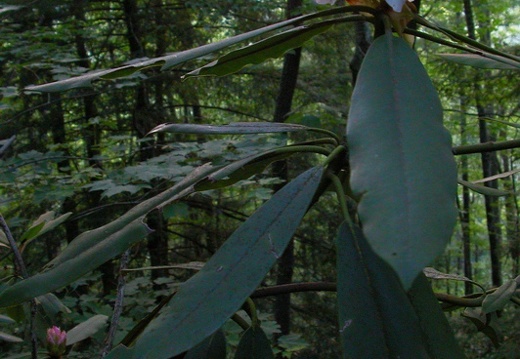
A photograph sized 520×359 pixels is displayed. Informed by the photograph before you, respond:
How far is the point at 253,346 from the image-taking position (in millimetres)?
596

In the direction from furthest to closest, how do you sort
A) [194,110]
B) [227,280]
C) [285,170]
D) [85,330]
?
[194,110], [285,170], [85,330], [227,280]

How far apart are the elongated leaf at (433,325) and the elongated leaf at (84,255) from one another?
29cm

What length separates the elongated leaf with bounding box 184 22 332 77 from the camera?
0.62 m

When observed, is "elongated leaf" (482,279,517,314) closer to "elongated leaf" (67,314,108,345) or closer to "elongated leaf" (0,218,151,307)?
"elongated leaf" (0,218,151,307)

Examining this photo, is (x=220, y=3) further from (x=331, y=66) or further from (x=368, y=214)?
(x=368, y=214)

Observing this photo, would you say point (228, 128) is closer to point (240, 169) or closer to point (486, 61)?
point (240, 169)

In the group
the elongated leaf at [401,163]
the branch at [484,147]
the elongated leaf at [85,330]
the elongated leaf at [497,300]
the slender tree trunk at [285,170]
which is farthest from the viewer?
the slender tree trunk at [285,170]

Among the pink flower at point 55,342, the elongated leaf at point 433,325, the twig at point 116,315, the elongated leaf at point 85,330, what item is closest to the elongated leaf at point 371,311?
the elongated leaf at point 433,325

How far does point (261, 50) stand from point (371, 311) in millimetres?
354

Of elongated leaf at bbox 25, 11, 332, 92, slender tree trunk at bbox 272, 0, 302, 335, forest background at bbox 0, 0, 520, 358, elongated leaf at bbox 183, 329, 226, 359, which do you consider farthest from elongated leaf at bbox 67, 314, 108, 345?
slender tree trunk at bbox 272, 0, 302, 335

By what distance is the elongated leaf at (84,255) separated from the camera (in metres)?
0.48

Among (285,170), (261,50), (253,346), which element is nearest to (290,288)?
(253,346)

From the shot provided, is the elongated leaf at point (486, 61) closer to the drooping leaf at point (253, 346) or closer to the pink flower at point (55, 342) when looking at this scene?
the drooping leaf at point (253, 346)

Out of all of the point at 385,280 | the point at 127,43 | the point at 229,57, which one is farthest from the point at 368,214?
the point at 127,43
